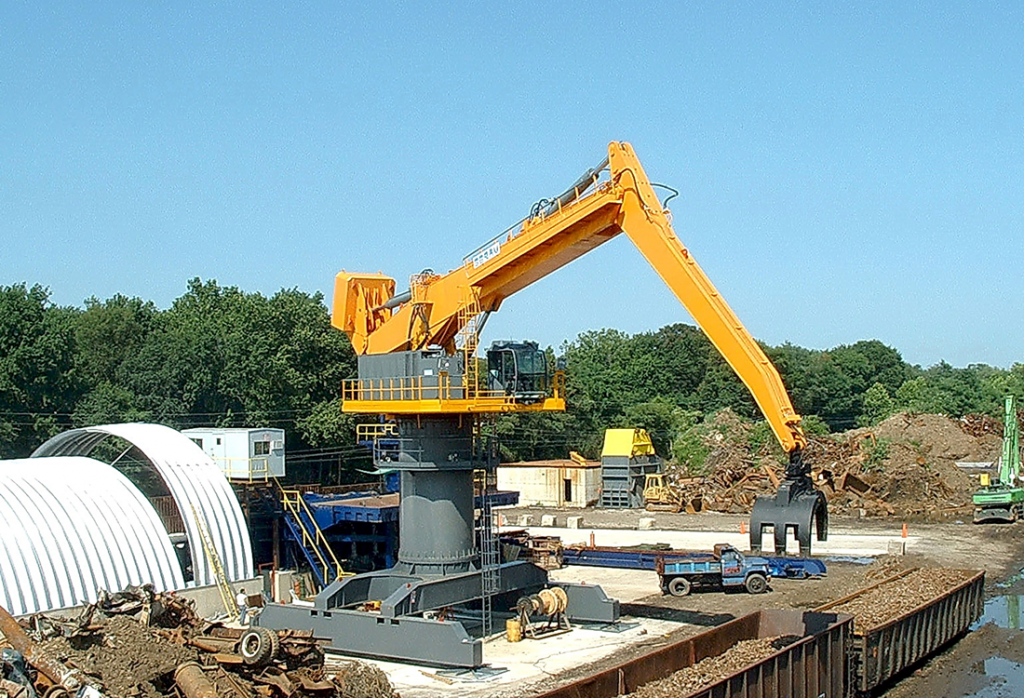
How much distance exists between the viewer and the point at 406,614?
23.7 meters

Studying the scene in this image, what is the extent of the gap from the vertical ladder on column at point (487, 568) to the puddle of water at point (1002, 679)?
33.1 ft

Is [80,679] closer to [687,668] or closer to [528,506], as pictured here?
[687,668]

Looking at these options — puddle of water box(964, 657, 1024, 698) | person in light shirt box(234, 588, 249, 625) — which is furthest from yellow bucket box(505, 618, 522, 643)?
puddle of water box(964, 657, 1024, 698)

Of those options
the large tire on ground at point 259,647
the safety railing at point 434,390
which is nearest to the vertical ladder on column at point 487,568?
the safety railing at point 434,390

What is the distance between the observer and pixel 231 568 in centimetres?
2853

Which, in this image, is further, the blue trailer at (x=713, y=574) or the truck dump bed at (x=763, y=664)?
the blue trailer at (x=713, y=574)

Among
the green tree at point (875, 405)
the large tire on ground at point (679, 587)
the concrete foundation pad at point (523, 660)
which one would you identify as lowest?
the concrete foundation pad at point (523, 660)

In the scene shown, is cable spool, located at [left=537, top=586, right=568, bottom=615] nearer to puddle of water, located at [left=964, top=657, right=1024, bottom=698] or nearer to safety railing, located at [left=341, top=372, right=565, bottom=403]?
safety railing, located at [left=341, top=372, right=565, bottom=403]

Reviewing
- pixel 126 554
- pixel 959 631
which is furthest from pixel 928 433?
pixel 126 554

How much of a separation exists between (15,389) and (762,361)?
38.8 metres

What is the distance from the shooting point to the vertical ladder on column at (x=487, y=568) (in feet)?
82.9

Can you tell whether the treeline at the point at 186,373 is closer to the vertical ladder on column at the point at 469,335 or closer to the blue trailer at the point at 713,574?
the blue trailer at the point at 713,574

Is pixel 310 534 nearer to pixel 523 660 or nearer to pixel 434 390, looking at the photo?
pixel 434 390

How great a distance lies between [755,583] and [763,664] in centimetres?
1315
